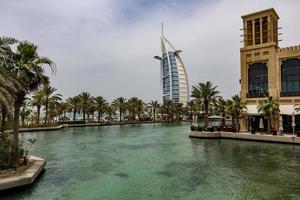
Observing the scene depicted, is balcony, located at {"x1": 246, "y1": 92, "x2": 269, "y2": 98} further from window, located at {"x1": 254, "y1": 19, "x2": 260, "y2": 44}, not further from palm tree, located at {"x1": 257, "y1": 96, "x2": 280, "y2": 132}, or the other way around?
window, located at {"x1": 254, "y1": 19, "x2": 260, "y2": 44}

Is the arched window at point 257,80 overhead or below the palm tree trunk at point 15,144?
overhead

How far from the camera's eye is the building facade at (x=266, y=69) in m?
45.5

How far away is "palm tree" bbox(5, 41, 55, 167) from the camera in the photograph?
19.5m

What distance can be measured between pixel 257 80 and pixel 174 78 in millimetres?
141793

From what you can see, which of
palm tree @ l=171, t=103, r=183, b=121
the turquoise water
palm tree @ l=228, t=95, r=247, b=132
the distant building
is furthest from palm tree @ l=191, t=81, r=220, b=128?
the distant building

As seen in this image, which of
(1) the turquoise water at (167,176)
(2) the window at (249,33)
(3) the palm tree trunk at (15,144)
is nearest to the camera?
(1) the turquoise water at (167,176)

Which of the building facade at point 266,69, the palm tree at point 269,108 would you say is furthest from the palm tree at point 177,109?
the palm tree at point 269,108

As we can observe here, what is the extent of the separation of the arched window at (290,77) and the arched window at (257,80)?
2680 mm

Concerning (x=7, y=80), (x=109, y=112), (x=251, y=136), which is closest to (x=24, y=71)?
(x=7, y=80)

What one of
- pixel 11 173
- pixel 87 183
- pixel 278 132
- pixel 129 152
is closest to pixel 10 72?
pixel 11 173

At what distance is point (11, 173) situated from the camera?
1752cm

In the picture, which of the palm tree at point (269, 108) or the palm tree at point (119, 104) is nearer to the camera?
the palm tree at point (269, 108)

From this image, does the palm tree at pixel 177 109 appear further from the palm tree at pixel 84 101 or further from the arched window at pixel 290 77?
the arched window at pixel 290 77

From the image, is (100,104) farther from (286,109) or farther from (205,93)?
(286,109)
